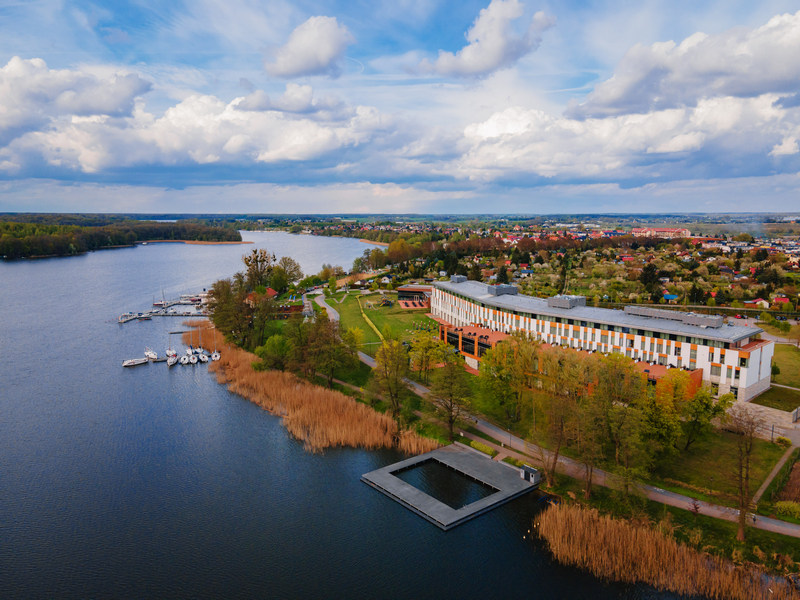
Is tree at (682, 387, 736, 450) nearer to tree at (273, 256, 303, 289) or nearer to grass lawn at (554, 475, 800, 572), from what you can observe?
grass lawn at (554, 475, 800, 572)

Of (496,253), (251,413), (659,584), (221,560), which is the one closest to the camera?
(659,584)

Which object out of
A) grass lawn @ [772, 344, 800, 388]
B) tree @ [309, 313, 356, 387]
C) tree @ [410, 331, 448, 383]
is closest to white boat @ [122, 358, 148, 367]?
tree @ [309, 313, 356, 387]

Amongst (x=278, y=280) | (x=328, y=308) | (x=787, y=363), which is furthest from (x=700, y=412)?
(x=278, y=280)

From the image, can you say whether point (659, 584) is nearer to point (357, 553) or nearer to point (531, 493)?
point (531, 493)

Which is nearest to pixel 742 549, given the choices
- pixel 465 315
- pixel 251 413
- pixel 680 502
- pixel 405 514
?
pixel 680 502

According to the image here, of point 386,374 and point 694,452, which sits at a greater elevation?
point 386,374

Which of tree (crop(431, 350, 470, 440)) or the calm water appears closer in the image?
the calm water

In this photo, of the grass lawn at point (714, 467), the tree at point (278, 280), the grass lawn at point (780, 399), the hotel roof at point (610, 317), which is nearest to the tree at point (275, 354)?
the hotel roof at point (610, 317)
